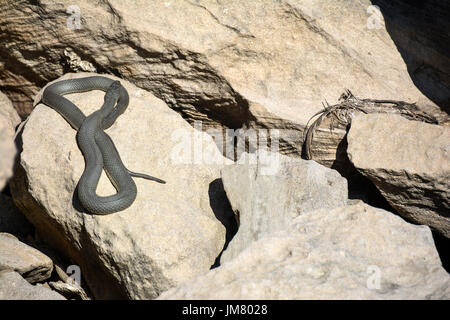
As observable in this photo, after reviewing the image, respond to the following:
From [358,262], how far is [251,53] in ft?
11.7

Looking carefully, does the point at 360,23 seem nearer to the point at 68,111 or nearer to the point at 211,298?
the point at 68,111

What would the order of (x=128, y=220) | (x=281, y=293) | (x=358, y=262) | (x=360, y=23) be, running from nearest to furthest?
(x=281, y=293)
(x=358, y=262)
(x=128, y=220)
(x=360, y=23)

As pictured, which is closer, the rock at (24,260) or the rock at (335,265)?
the rock at (335,265)

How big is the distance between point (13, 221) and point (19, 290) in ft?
5.78

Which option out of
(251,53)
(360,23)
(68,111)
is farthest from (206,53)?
(360,23)

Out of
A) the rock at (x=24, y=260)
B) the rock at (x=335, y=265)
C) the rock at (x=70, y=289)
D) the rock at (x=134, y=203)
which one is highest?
the rock at (x=335, y=265)

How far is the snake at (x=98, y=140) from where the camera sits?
4.83 m

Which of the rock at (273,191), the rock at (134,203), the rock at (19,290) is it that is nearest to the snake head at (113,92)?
the rock at (134,203)

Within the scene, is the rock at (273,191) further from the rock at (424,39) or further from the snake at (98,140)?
the rock at (424,39)

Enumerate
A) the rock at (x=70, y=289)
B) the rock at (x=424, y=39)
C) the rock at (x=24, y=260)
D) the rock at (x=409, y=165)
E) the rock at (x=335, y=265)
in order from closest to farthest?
the rock at (x=335, y=265), the rock at (x=24, y=260), the rock at (x=409, y=165), the rock at (x=70, y=289), the rock at (x=424, y=39)

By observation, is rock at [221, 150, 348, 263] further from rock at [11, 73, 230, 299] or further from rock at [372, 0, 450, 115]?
rock at [372, 0, 450, 115]

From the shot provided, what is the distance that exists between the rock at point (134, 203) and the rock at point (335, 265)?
0.97 meters

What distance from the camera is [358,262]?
12.3ft

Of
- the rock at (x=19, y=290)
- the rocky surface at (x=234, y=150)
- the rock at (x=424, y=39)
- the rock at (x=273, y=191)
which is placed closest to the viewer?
the rocky surface at (x=234, y=150)
